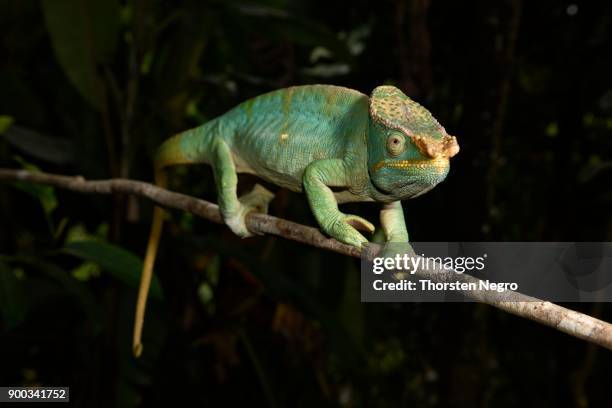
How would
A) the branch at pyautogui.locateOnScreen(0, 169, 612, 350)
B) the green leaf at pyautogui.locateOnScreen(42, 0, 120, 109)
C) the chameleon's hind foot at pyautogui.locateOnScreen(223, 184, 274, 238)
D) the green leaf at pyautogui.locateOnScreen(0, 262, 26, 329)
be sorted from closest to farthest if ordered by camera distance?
the branch at pyautogui.locateOnScreen(0, 169, 612, 350) → the chameleon's hind foot at pyautogui.locateOnScreen(223, 184, 274, 238) → the green leaf at pyautogui.locateOnScreen(0, 262, 26, 329) → the green leaf at pyautogui.locateOnScreen(42, 0, 120, 109)

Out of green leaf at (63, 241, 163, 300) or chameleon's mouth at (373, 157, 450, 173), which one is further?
green leaf at (63, 241, 163, 300)

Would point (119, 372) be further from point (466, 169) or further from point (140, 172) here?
point (466, 169)

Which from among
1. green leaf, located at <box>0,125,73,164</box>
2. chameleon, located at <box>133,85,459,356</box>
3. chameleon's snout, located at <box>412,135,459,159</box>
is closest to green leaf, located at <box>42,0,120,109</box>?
green leaf, located at <box>0,125,73,164</box>

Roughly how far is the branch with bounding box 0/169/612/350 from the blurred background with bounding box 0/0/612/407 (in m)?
0.24

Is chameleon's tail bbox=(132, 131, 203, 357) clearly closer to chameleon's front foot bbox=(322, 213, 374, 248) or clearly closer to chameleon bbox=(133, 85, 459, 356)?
chameleon bbox=(133, 85, 459, 356)

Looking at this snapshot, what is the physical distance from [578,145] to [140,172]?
1.51m

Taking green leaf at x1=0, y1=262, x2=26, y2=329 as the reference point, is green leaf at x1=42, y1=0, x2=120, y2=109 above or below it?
above

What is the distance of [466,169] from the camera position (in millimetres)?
1945

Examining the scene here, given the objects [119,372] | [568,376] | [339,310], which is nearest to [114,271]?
[119,372]

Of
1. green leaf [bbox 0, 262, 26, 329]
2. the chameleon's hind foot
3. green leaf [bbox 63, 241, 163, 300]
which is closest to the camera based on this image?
the chameleon's hind foot

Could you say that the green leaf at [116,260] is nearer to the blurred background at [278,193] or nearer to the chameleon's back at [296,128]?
the blurred background at [278,193]

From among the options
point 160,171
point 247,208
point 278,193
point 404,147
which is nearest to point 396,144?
point 404,147

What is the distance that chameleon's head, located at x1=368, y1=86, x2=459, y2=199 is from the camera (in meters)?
0.77

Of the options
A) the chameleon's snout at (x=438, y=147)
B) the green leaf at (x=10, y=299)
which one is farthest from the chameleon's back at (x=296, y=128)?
the green leaf at (x=10, y=299)
